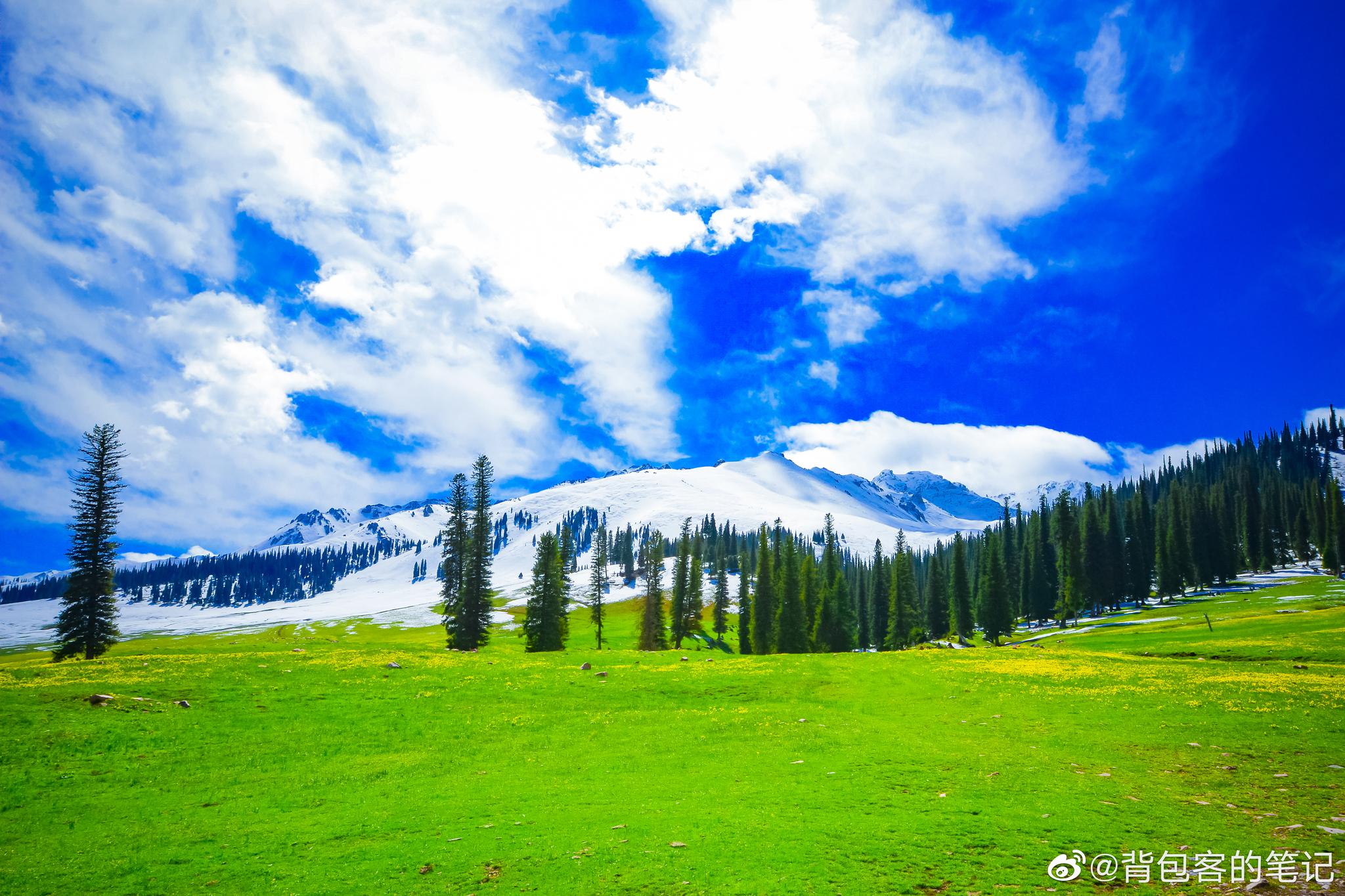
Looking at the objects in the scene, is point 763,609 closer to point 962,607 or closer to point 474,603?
point 962,607

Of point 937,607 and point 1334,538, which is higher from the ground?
point 1334,538

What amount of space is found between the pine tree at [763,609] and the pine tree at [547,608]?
107ft

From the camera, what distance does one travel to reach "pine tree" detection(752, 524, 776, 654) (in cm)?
9106

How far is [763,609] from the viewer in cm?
9269

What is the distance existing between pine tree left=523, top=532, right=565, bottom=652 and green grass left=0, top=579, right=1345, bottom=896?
32770mm

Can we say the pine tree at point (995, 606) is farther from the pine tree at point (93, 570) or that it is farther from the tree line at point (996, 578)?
the pine tree at point (93, 570)

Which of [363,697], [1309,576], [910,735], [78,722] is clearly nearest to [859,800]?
[910,735]

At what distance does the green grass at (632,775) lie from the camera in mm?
12562

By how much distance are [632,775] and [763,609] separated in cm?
7534

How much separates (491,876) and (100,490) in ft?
187

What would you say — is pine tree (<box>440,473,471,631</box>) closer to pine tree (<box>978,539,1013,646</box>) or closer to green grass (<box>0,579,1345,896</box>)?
green grass (<box>0,579,1345,896</box>)

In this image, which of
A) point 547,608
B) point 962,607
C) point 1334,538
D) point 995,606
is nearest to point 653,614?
point 547,608

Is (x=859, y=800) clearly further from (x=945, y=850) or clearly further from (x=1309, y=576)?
(x=1309, y=576)

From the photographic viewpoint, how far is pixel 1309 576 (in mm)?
105500
